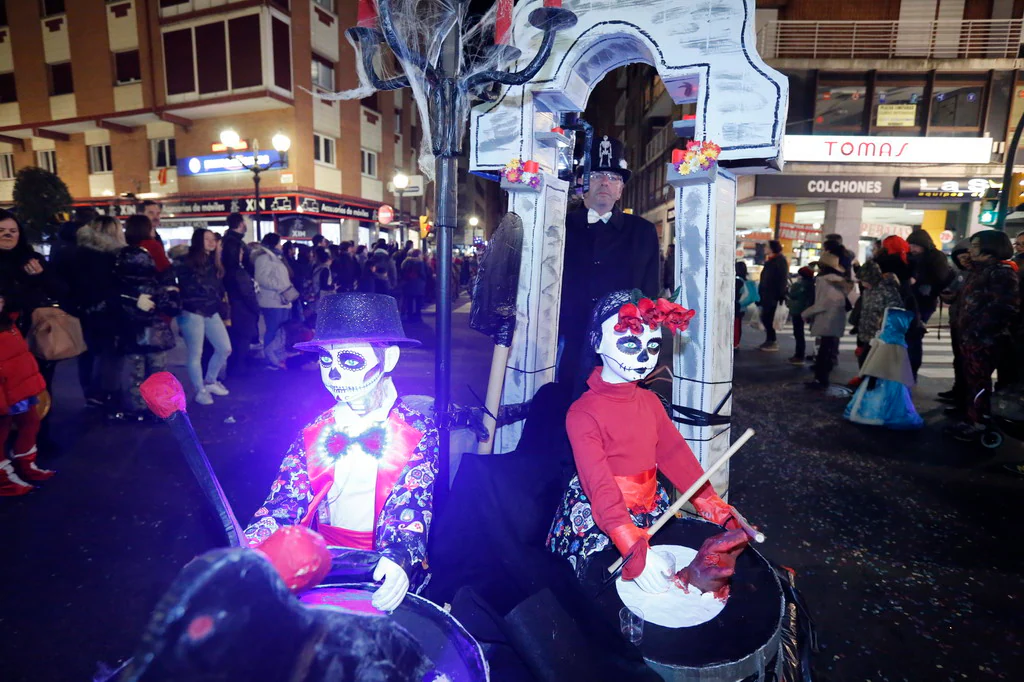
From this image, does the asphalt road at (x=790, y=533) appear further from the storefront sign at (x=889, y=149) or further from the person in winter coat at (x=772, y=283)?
the storefront sign at (x=889, y=149)

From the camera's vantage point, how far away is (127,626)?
2576 mm

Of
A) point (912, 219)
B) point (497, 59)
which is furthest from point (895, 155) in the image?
point (497, 59)

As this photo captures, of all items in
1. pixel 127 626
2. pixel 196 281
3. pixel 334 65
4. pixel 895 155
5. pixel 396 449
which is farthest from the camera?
pixel 334 65

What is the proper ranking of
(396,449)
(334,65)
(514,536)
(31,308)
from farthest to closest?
(334,65), (31,308), (514,536), (396,449)

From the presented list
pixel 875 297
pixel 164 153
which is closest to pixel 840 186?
pixel 875 297

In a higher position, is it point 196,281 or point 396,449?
point 196,281

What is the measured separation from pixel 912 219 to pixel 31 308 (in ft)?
75.6

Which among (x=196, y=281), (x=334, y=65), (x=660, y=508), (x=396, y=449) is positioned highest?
(x=334, y=65)

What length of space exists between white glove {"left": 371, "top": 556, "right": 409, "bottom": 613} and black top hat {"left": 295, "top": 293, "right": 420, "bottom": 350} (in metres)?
0.77

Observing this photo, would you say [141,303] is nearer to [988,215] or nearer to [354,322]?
[354,322]

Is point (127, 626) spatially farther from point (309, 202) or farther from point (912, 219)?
point (912, 219)

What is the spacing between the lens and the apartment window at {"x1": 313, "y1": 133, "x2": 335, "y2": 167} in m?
20.7

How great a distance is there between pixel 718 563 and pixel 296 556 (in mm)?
1106

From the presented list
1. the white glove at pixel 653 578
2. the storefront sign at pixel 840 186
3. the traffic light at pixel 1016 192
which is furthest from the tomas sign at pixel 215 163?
the white glove at pixel 653 578
